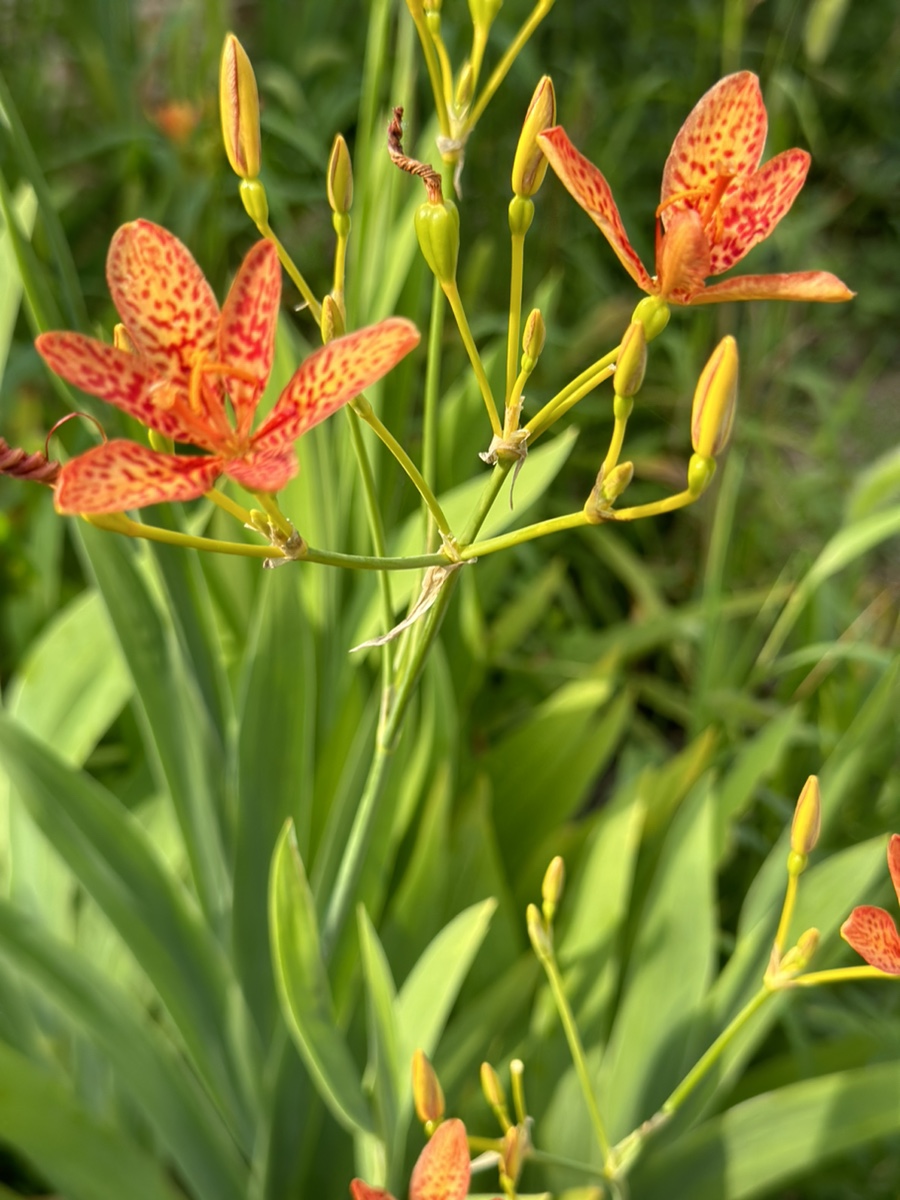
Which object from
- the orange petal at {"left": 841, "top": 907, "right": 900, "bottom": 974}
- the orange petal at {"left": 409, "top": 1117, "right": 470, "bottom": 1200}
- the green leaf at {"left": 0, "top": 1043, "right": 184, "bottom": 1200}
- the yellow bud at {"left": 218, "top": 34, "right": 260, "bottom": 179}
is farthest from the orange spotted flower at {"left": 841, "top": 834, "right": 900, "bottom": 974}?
the green leaf at {"left": 0, "top": 1043, "right": 184, "bottom": 1200}

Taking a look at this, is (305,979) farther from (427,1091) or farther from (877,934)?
(877,934)

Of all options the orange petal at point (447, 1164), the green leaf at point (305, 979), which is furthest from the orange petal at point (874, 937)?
the green leaf at point (305, 979)

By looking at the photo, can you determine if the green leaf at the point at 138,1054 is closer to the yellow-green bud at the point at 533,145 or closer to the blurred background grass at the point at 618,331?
the blurred background grass at the point at 618,331

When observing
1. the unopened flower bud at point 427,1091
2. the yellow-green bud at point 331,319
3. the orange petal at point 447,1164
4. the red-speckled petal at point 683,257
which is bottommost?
the unopened flower bud at point 427,1091

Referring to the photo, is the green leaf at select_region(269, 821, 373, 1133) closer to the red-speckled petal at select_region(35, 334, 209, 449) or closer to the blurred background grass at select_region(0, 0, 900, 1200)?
the red-speckled petal at select_region(35, 334, 209, 449)

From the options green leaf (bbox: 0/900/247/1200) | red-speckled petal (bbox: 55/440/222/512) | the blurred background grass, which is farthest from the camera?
the blurred background grass

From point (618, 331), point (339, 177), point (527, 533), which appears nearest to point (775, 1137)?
point (527, 533)

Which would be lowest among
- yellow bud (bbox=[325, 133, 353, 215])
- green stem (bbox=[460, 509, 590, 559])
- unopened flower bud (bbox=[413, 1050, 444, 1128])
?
unopened flower bud (bbox=[413, 1050, 444, 1128])
